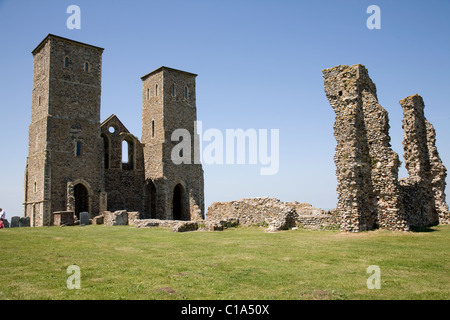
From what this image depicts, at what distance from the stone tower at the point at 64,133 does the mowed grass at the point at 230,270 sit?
59.0 feet

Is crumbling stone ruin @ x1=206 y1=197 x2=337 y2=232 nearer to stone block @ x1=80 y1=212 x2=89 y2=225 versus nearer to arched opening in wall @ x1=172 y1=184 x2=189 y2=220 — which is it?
stone block @ x1=80 y1=212 x2=89 y2=225

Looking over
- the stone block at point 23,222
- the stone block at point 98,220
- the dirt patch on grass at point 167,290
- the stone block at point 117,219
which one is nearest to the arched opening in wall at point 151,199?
the stone block at point 98,220

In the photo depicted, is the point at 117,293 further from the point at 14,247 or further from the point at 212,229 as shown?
the point at 212,229

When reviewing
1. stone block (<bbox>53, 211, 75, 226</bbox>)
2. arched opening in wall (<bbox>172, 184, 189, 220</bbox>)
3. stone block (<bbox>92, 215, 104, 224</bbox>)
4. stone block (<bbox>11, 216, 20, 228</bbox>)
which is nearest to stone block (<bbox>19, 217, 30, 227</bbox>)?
stone block (<bbox>11, 216, 20, 228</bbox>)

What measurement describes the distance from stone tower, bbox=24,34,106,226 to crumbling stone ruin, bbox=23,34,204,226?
8 centimetres

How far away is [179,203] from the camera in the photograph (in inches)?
1471

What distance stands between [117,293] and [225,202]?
17.8 meters

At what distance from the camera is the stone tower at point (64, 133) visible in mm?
29281

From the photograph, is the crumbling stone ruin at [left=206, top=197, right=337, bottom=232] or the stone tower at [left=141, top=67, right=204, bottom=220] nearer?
the crumbling stone ruin at [left=206, top=197, right=337, bottom=232]

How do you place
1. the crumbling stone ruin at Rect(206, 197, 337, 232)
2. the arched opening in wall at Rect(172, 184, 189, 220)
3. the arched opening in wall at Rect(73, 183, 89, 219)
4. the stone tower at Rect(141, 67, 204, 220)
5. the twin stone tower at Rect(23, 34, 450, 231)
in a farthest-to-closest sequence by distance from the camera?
1. the arched opening in wall at Rect(172, 184, 189, 220)
2. the stone tower at Rect(141, 67, 204, 220)
3. the arched opening in wall at Rect(73, 183, 89, 219)
4. the crumbling stone ruin at Rect(206, 197, 337, 232)
5. the twin stone tower at Rect(23, 34, 450, 231)

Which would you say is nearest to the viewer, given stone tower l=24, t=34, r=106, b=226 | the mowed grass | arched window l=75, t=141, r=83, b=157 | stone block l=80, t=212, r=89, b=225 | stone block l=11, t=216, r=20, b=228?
the mowed grass

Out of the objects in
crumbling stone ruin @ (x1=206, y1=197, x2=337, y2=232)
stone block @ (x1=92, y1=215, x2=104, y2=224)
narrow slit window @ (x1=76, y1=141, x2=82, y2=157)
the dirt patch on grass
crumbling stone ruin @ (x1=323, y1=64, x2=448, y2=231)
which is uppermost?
narrow slit window @ (x1=76, y1=141, x2=82, y2=157)

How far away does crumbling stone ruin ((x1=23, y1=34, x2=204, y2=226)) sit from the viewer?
2969 cm
